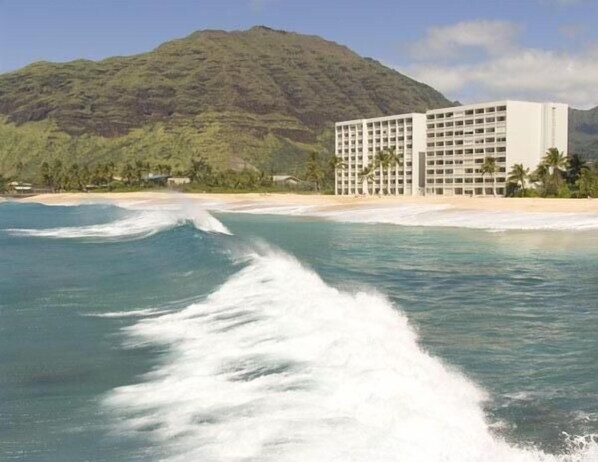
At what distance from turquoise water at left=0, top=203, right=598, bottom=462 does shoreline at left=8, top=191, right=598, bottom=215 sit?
4986cm

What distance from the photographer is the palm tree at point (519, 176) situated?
107 metres

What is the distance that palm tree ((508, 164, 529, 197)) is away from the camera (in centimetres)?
10706

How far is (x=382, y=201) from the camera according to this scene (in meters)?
103

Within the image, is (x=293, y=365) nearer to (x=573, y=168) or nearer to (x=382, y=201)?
(x=382, y=201)

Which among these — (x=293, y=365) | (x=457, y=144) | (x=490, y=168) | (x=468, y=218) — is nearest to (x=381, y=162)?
(x=457, y=144)

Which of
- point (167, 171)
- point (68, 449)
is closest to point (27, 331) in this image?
point (68, 449)

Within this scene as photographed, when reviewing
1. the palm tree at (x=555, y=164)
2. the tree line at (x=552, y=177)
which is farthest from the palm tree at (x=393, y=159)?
the palm tree at (x=555, y=164)

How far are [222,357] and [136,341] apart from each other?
309cm

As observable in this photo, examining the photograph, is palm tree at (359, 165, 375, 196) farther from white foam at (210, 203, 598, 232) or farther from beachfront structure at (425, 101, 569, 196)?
white foam at (210, 203, 598, 232)

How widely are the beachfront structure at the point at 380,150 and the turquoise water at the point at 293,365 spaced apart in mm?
110447

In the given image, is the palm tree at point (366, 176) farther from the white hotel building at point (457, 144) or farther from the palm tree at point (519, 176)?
the palm tree at point (519, 176)

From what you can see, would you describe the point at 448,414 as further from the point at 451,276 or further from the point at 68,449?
the point at 451,276

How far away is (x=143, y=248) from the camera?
121 feet

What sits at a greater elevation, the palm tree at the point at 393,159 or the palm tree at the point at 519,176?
the palm tree at the point at 393,159
